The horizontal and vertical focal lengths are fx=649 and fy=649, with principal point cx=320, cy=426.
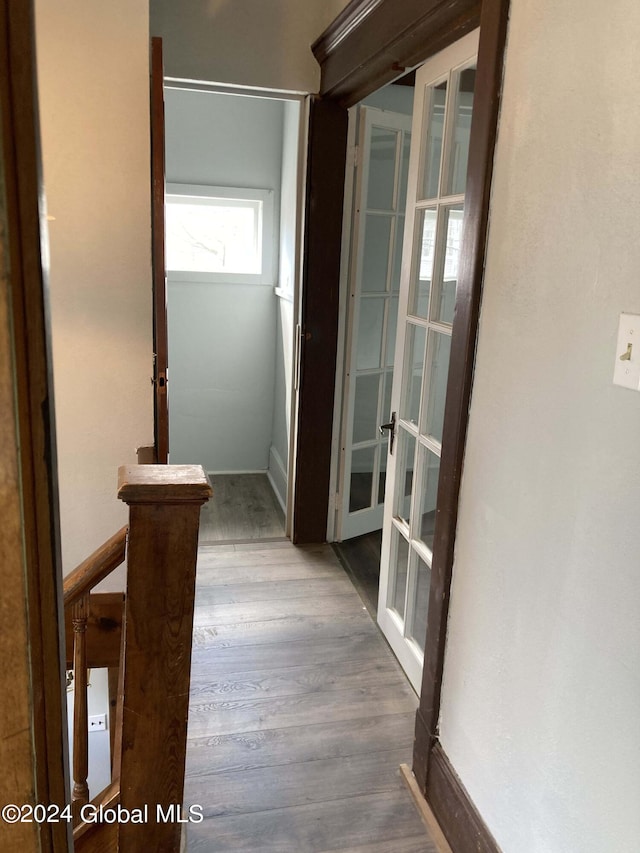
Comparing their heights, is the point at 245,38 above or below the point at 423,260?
above

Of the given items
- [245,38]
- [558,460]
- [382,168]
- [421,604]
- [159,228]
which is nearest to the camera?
[558,460]

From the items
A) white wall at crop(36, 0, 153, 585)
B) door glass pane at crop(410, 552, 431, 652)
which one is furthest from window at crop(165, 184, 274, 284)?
door glass pane at crop(410, 552, 431, 652)

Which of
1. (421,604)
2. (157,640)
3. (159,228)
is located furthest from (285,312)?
(157,640)

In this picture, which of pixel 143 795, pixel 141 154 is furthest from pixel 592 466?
pixel 141 154

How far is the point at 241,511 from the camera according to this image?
374 centimetres

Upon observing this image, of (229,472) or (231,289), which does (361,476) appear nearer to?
(229,472)

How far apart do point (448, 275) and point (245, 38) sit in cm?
154

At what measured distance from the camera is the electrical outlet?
4.17m

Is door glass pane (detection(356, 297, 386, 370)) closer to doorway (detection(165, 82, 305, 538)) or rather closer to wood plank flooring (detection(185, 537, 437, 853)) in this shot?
doorway (detection(165, 82, 305, 538))

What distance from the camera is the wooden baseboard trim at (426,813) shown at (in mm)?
1649

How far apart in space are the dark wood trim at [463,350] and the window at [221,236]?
2.75m

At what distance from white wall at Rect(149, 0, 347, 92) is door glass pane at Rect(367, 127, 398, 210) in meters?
0.35

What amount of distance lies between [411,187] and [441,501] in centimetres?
112

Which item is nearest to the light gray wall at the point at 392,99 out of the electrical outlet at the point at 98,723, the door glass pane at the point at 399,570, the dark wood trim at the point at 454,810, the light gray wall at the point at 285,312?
the light gray wall at the point at 285,312
